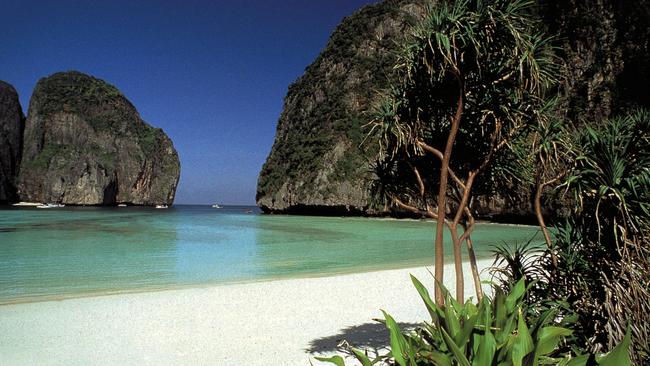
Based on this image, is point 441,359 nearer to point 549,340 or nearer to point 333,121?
point 549,340

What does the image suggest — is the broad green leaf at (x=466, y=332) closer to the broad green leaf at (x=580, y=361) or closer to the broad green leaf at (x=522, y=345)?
Result: the broad green leaf at (x=522, y=345)

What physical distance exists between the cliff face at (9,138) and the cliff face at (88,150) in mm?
3334

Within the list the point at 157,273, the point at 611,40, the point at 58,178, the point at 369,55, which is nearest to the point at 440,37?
the point at 157,273

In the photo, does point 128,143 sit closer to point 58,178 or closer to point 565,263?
point 58,178

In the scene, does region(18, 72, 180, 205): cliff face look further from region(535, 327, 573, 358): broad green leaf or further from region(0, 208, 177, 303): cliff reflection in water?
region(535, 327, 573, 358): broad green leaf

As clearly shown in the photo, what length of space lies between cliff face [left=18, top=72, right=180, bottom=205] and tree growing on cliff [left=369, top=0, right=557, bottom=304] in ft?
463

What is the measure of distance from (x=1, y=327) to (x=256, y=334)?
4.79 m

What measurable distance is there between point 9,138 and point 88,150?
25010mm

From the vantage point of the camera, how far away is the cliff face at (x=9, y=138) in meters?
127

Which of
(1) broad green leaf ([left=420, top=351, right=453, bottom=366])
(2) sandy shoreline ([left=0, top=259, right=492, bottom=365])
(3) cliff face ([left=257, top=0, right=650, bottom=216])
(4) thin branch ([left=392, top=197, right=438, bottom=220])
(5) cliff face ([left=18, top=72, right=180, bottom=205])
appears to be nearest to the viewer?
(1) broad green leaf ([left=420, top=351, right=453, bottom=366])

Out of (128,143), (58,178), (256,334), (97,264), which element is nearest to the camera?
(256,334)

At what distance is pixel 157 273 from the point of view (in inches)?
558

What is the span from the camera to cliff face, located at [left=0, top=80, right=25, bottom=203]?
127 m

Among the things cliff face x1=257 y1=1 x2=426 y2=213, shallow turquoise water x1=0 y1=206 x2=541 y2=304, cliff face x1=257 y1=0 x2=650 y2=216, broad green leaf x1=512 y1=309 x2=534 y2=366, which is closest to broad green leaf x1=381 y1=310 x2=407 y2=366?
broad green leaf x1=512 y1=309 x2=534 y2=366
